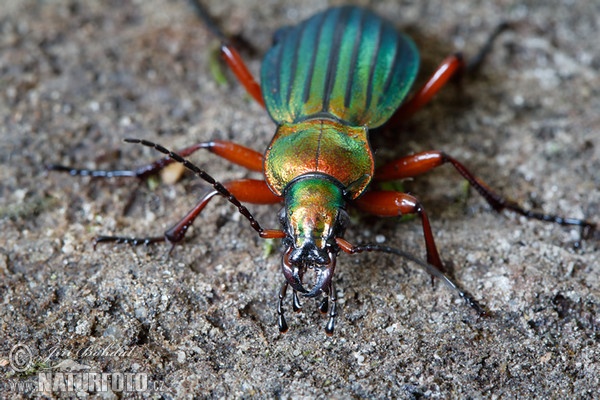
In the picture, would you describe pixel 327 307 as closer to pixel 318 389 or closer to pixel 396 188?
pixel 318 389

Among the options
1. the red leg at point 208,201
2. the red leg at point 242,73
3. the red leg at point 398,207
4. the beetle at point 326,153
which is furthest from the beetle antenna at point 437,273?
the red leg at point 242,73

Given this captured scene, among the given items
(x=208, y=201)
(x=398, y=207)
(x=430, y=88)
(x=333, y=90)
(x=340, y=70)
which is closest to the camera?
(x=398, y=207)

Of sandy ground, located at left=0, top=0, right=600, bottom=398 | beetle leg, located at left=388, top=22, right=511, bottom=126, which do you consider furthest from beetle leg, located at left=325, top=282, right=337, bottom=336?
beetle leg, located at left=388, top=22, right=511, bottom=126

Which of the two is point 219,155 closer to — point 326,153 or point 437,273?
point 326,153

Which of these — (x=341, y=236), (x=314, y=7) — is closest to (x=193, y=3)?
(x=314, y=7)

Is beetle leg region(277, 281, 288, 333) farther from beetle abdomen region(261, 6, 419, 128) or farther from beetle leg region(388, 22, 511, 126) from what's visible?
beetle leg region(388, 22, 511, 126)

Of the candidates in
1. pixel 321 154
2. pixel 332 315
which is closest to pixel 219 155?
pixel 321 154

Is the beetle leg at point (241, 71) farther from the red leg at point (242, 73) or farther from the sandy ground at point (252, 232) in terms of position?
the sandy ground at point (252, 232)

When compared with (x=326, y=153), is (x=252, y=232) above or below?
below
